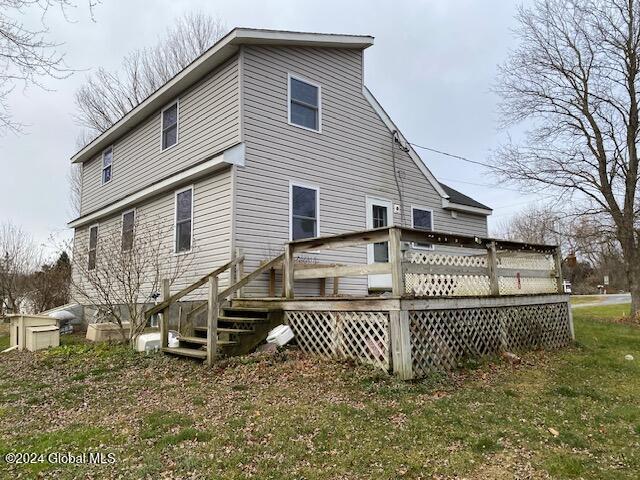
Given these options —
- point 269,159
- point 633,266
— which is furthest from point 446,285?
point 633,266

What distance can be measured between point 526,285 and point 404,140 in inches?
221

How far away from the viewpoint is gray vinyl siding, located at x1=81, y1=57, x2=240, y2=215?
29.7 feet

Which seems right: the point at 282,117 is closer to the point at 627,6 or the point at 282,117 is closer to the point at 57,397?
the point at 57,397

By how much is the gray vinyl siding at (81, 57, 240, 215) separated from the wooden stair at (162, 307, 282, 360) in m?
3.35

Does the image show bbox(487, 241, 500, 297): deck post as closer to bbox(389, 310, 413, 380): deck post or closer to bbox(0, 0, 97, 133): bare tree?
bbox(389, 310, 413, 380): deck post

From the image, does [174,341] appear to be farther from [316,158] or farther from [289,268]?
[316,158]

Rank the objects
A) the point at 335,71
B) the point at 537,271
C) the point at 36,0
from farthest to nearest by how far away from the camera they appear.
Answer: the point at 335,71, the point at 537,271, the point at 36,0

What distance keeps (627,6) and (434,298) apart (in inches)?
576

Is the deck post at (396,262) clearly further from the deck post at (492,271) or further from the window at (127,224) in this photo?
the window at (127,224)

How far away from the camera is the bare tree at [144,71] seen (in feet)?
74.2

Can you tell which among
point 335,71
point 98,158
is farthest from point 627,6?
point 98,158

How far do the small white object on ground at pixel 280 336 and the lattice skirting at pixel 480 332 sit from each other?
1991 millimetres

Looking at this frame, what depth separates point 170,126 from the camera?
11070 mm

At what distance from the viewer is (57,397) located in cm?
520
